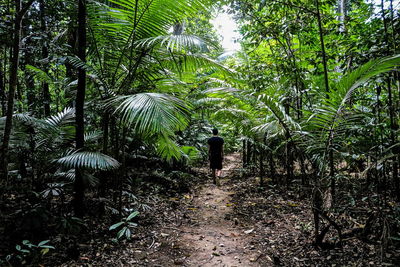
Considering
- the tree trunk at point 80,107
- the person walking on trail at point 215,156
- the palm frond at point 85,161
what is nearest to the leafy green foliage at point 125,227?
the tree trunk at point 80,107

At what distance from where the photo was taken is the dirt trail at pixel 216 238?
305cm

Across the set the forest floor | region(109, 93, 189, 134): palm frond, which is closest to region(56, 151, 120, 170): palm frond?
region(109, 93, 189, 134): palm frond

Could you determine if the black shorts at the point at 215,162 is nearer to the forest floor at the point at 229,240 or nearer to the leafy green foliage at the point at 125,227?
the forest floor at the point at 229,240

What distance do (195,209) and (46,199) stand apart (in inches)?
98.9

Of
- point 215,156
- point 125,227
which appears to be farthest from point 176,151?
point 215,156

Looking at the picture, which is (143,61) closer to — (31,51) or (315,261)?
(31,51)

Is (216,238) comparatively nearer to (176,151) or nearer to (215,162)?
(176,151)

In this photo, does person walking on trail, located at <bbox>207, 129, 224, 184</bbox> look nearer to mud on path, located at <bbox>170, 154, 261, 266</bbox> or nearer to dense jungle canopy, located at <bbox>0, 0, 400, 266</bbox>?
mud on path, located at <bbox>170, 154, 261, 266</bbox>

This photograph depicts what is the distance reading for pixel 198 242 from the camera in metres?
3.51

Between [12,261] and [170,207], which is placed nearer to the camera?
[12,261]

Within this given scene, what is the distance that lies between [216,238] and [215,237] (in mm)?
35

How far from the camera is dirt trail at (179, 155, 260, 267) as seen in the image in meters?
3.05

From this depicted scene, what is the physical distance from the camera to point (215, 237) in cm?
366

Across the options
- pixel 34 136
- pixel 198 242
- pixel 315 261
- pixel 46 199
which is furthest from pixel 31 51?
pixel 315 261
